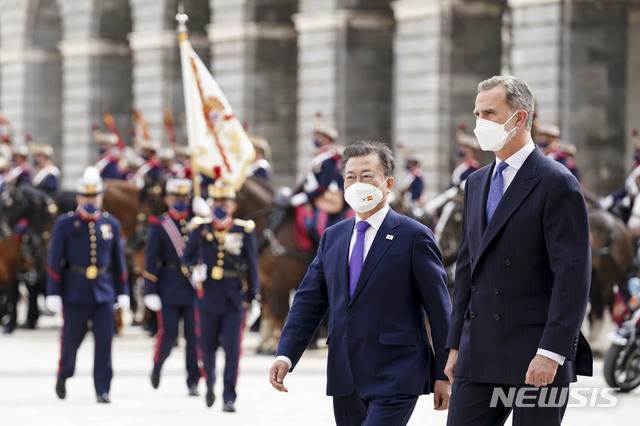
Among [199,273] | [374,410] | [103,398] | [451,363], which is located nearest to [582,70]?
[199,273]

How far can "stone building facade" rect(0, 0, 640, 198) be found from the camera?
20234 millimetres

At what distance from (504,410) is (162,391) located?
23.8 feet

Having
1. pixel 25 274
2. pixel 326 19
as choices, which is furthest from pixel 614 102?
pixel 25 274

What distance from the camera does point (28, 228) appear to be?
63.2 ft

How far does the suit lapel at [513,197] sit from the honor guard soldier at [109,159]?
16316 mm

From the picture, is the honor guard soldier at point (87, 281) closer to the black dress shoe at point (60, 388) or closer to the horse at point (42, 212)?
the black dress shoe at point (60, 388)

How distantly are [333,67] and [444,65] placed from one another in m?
2.91

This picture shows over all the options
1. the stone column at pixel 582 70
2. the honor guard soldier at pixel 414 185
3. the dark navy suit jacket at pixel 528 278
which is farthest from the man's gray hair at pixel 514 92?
the stone column at pixel 582 70

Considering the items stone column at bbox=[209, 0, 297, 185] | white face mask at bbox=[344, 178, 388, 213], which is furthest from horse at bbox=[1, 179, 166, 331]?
white face mask at bbox=[344, 178, 388, 213]

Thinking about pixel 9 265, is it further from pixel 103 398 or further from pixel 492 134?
pixel 492 134

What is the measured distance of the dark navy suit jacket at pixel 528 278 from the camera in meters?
5.43

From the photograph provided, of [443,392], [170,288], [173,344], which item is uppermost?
[443,392]

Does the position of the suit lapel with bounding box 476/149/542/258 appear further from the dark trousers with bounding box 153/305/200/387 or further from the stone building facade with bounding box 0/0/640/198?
the stone building facade with bounding box 0/0/640/198

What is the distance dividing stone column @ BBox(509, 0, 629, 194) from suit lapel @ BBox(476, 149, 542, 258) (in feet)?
47.6
